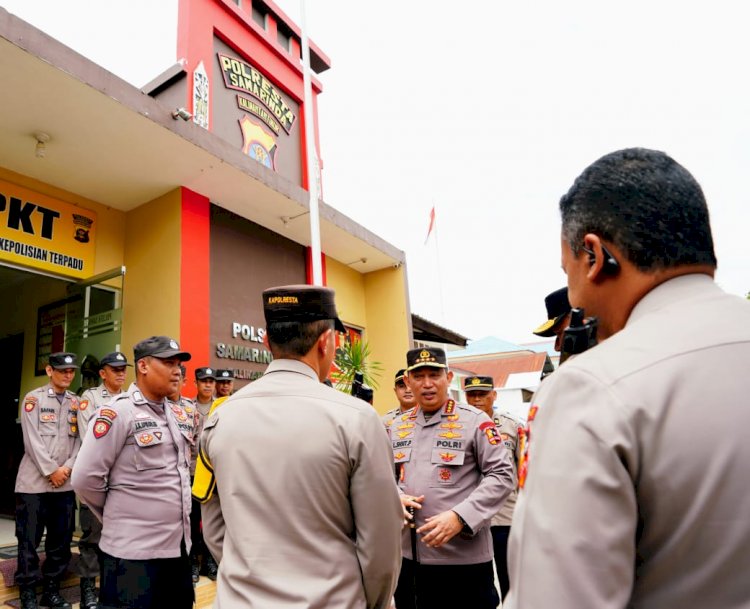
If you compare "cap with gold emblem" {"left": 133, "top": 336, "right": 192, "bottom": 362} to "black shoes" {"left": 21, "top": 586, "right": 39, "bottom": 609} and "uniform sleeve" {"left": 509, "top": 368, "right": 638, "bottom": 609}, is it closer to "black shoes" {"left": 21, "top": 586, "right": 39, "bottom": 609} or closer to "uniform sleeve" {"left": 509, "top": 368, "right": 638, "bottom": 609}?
"black shoes" {"left": 21, "top": 586, "right": 39, "bottom": 609}

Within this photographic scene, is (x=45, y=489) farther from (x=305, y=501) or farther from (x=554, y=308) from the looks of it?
(x=554, y=308)

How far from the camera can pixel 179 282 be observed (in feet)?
22.1

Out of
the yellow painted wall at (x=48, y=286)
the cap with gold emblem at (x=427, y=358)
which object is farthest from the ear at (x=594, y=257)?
the yellow painted wall at (x=48, y=286)

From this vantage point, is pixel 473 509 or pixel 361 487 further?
pixel 473 509

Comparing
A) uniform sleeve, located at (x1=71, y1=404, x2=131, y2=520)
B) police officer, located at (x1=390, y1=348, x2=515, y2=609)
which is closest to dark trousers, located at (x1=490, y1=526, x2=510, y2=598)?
police officer, located at (x1=390, y1=348, x2=515, y2=609)

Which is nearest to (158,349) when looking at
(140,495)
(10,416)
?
(140,495)

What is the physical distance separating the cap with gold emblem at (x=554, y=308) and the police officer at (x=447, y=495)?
0.94 meters

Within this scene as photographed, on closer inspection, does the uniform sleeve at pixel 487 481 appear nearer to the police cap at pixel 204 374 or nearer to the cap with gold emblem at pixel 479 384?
the cap with gold emblem at pixel 479 384

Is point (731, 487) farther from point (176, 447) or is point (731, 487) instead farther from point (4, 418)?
point (4, 418)

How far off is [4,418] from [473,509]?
810 centimetres

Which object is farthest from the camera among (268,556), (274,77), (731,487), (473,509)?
(274,77)

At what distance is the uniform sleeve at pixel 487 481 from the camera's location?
2.67m

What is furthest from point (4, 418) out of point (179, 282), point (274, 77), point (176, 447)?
point (274, 77)

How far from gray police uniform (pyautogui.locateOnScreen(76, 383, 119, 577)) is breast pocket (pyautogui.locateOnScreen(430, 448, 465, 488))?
2.11m
